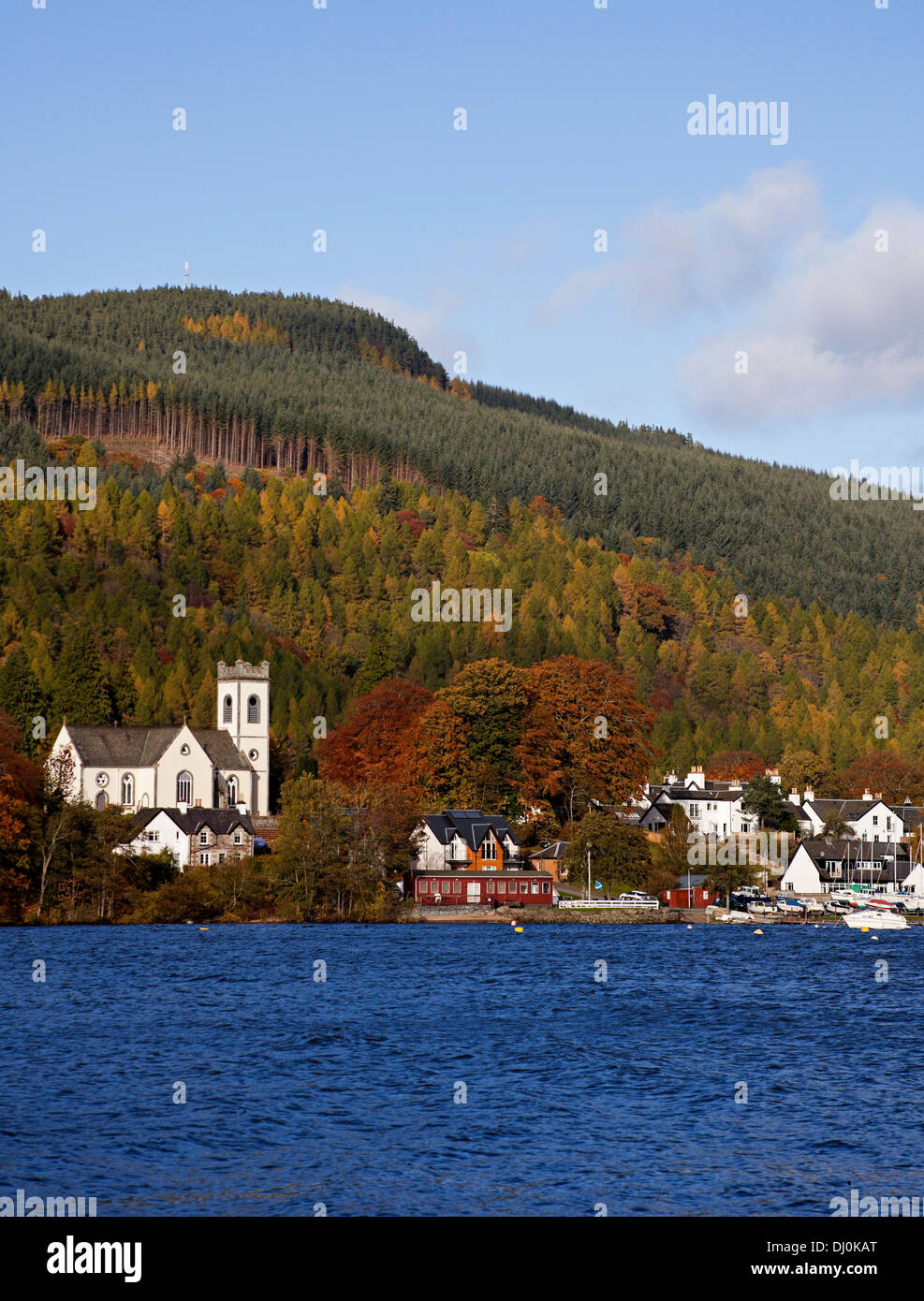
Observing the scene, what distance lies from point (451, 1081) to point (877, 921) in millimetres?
66696

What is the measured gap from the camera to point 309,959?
73.8 metres

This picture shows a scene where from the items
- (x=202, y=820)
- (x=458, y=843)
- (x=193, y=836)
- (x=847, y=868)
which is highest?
(x=202, y=820)

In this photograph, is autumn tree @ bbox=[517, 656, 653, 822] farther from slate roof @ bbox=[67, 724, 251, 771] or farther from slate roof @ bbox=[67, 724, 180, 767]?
slate roof @ bbox=[67, 724, 180, 767]

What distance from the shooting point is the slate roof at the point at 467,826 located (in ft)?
355

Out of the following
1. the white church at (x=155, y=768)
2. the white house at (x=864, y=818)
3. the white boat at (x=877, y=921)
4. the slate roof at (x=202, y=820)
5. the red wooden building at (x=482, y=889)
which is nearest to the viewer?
the white boat at (x=877, y=921)

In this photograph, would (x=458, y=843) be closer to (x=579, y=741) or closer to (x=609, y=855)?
(x=609, y=855)

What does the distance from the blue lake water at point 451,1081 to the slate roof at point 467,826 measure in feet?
97.1

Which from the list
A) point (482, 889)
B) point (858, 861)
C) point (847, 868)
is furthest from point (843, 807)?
point (482, 889)

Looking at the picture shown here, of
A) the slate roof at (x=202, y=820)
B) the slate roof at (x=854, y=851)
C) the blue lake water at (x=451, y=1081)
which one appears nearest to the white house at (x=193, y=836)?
the slate roof at (x=202, y=820)

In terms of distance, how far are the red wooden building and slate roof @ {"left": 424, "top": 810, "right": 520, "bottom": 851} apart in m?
2.65

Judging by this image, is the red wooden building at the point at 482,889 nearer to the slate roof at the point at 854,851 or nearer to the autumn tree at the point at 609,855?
the autumn tree at the point at 609,855

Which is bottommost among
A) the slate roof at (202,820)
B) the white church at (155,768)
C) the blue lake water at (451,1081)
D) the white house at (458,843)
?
the blue lake water at (451,1081)

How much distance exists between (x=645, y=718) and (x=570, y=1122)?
8761cm

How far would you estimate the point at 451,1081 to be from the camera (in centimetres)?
4300
